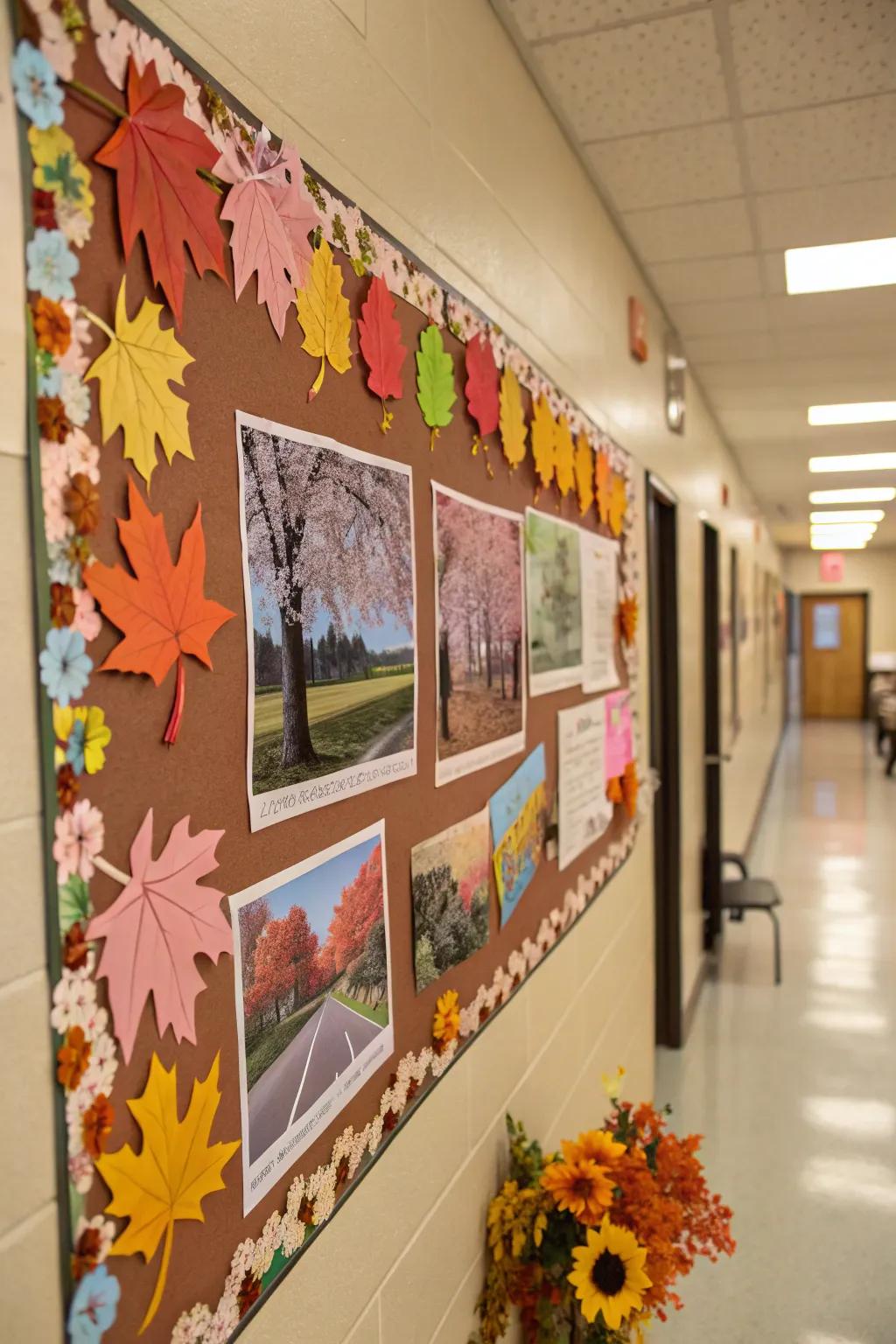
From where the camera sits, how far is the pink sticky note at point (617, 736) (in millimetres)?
2592

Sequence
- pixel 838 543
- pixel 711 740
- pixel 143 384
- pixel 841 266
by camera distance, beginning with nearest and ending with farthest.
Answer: pixel 143 384 → pixel 841 266 → pixel 711 740 → pixel 838 543

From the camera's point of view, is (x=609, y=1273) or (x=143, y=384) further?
(x=609, y=1273)

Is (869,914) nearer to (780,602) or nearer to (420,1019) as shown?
(420,1019)

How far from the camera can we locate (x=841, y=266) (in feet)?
10.8

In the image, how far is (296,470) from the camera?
1036 mm

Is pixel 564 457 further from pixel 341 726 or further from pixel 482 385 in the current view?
pixel 341 726

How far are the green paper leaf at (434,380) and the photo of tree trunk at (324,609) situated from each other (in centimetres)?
13

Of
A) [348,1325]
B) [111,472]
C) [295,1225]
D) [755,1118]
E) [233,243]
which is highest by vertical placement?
[233,243]

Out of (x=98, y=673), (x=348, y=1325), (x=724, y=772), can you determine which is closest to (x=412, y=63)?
(x=98, y=673)

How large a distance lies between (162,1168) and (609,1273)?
1.06 m

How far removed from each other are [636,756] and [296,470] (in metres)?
2.24

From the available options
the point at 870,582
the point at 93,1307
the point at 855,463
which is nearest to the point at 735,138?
the point at 93,1307

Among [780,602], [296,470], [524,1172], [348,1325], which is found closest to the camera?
[296,470]

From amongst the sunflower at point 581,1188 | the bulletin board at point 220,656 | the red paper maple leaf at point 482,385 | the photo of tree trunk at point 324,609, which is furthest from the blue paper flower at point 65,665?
the sunflower at point 581,1188
